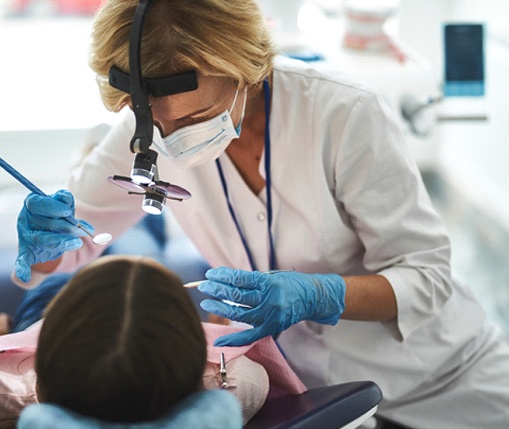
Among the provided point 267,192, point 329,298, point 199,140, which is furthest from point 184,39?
point 329,298

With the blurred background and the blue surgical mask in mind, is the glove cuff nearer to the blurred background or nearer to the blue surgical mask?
the blue surgical mask

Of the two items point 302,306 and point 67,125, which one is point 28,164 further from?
point 302,306

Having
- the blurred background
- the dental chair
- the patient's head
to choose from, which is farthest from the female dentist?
the blurred background

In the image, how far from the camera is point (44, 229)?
61.4 inches

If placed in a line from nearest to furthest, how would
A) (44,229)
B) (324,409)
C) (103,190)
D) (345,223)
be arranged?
(324,409), (44,229), (345,223), (103,190)

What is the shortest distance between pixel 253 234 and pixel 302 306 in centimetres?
33

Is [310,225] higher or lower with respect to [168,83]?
lower

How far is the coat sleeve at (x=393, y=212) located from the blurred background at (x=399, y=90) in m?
0.86

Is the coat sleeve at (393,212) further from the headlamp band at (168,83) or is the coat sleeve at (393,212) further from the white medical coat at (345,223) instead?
the headlamp band at (168,83)

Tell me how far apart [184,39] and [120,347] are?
0.63 m

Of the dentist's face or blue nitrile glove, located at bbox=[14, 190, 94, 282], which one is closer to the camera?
the dentist's face

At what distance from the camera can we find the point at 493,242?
352 centimetres

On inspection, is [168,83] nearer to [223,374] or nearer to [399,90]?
[223,374]

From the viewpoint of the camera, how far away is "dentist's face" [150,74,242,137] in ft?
4.49
